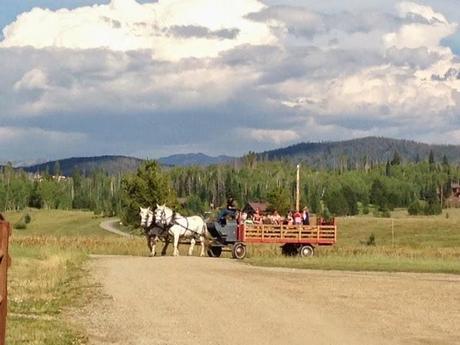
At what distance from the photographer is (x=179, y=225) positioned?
38.7 meters

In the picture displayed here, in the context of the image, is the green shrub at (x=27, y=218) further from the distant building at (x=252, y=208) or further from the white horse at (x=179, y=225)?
the white horse at (x=179, y=225)

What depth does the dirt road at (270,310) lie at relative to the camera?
13.3 metres

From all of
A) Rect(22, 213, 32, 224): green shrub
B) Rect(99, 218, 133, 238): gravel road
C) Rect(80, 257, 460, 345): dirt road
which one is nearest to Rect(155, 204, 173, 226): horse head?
Rect(80, 257, 460, 345): dirt road

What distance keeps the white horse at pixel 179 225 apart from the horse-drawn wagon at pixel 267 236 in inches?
24.0

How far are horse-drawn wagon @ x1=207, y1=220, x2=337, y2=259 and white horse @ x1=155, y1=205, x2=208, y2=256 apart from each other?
0.61m

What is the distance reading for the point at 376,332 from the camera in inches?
543

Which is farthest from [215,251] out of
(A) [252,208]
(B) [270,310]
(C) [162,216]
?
(A) [252,208]

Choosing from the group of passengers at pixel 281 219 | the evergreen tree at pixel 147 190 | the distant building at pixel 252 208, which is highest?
the evergreen tree at pixel 147 190

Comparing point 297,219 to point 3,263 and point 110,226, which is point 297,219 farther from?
point 110,226

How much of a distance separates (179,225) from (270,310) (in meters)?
22.5

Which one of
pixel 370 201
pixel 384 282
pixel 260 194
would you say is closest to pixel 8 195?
pixel 260 194

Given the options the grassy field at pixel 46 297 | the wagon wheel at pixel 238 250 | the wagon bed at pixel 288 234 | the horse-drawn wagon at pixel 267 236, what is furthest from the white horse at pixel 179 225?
the grassy field at pixel 46 297

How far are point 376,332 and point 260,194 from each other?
173 meters

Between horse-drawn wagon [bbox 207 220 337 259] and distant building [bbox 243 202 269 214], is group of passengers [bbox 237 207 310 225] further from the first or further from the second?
distant building [bbox 243 202 269 214]
